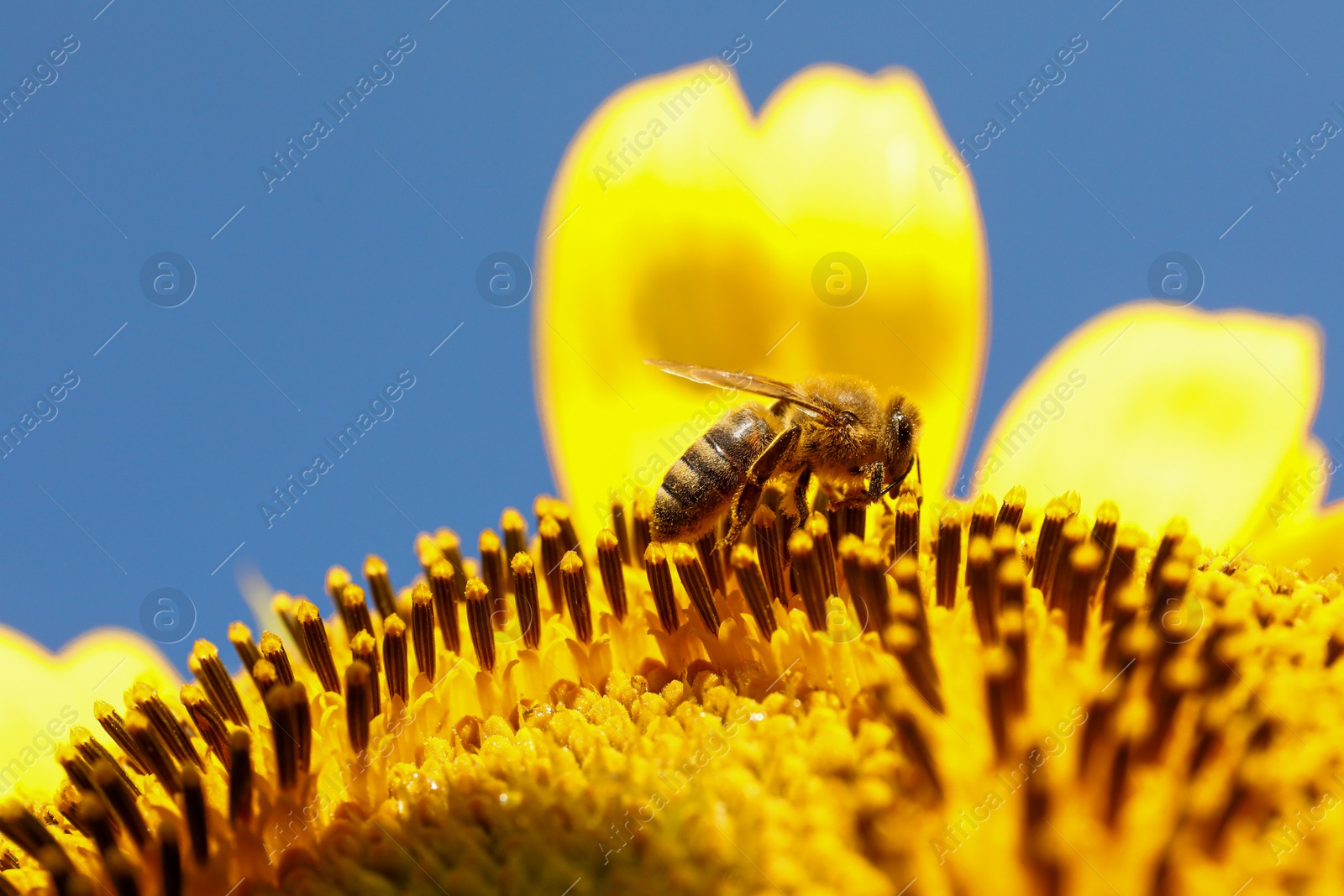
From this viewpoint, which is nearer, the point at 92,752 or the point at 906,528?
the point at 92,752

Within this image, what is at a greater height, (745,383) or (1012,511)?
(745,383)

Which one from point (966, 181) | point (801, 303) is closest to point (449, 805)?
point (801, 303)

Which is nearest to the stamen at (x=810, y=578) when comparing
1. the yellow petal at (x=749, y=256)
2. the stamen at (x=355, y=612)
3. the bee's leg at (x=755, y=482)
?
the bee's leg at (x=755, y=482)

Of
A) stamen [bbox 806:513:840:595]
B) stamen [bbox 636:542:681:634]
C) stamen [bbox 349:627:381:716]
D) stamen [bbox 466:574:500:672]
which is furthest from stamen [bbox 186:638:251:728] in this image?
stamen [bbox 806:513:840:595]

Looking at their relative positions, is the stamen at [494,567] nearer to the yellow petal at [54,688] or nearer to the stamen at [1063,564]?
the yellow petal at [54,688]

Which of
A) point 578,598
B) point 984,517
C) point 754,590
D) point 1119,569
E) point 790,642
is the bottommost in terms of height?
point 1119,569

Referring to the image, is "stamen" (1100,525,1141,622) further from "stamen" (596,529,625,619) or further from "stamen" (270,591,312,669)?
"stamen" (270,591,312,669)

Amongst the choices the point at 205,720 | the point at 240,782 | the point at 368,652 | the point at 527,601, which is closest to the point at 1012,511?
the point at 527,601

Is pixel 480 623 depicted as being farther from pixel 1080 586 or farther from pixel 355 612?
pixel 1080 586
